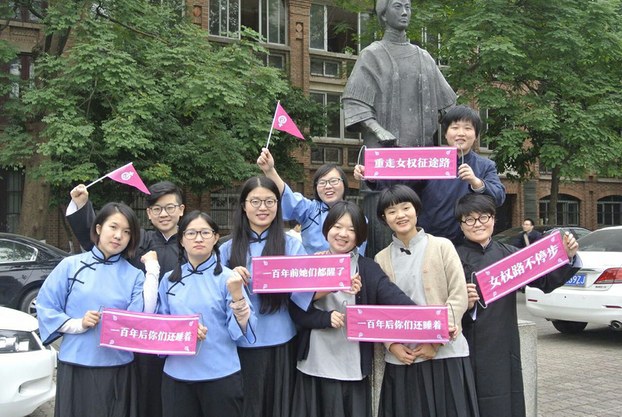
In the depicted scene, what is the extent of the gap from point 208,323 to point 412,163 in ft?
5.06

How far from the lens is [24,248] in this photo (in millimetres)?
10438

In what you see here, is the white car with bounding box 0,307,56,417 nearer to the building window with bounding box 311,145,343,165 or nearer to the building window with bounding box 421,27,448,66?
the building window with bounding box 421,27,448,66

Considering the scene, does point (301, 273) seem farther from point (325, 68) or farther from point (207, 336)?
point (325, 68)

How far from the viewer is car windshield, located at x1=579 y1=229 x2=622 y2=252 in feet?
31.5

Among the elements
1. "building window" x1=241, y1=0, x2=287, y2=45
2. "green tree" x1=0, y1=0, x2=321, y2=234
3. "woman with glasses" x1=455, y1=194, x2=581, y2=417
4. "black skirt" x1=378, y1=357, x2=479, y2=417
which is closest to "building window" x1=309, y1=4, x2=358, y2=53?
"building window" x1=241, y1=0, x2=287, y2=45

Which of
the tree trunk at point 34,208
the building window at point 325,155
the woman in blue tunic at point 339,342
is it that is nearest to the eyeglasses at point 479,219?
the woman in blue tunic at point 339,342

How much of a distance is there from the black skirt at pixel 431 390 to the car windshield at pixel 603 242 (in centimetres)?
699

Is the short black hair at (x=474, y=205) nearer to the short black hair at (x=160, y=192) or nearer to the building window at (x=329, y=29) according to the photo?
the short black hair at (x=160, y=192)

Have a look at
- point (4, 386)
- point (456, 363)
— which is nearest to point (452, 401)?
point (456, 363)

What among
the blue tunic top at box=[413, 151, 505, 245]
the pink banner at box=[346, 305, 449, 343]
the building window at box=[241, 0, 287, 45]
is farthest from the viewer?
the building window at box=[241, 0, 287, 45]

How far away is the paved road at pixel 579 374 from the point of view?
19.6 ft

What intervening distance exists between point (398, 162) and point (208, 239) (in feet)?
4.14

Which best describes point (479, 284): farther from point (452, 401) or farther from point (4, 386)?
point (4, 386)

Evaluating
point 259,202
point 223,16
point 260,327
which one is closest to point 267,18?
point 223,16
